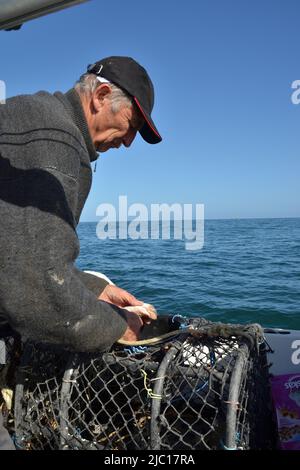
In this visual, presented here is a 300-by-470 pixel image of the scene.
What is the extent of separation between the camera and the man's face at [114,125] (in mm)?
1812

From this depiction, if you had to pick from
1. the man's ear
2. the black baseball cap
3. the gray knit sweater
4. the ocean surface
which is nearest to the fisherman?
the gray knit sweater

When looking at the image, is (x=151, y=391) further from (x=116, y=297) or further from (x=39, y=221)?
(x=39, y=221)

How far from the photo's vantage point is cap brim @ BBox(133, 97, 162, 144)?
182 centimetres

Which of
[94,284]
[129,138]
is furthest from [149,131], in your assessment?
[94,284]

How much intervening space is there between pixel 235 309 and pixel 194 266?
5810 mm

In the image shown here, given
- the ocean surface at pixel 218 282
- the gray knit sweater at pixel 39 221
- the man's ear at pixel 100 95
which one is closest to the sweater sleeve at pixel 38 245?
the gray knit sweater at pixel 39 221

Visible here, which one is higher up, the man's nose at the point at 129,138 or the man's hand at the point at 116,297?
the man's nose at the point at 129,138

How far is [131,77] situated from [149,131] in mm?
307

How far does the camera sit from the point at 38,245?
4.29 feet

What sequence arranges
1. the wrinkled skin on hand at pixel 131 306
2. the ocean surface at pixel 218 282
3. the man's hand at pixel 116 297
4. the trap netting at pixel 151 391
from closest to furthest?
the trap netting at pixel 151 391 → the wrinkled skin on hand at pixel 131 306 → the man's hand at pixel 116 297 → the ocean surface at pixel 218 282

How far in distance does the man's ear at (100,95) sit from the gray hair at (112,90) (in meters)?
0.01

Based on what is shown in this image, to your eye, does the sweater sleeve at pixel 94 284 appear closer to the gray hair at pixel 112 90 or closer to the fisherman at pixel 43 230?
the fisherman at pixel 43 230

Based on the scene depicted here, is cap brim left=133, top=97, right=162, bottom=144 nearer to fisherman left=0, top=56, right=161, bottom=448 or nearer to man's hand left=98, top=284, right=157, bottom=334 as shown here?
fisherman left=0, top=56, right=161, bottom=448
